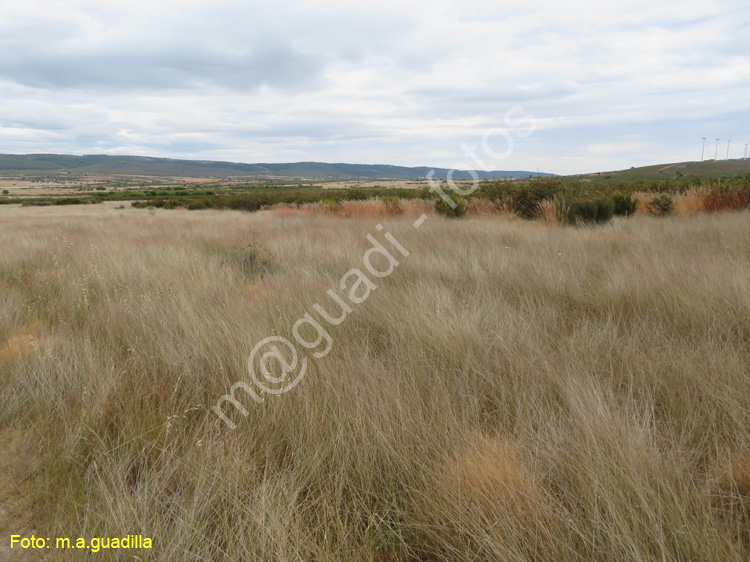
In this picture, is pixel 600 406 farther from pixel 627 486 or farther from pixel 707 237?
pixel 707 237

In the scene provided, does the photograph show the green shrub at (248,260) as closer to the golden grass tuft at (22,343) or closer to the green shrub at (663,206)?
the golden grass tuft at (22,343)

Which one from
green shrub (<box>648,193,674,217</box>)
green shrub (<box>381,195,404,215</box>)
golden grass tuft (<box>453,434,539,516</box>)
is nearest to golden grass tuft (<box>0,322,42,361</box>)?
golden grass tuft (<box>453,434,539,516</box>)

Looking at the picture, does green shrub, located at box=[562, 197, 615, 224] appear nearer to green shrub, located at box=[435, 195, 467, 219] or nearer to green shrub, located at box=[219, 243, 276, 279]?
green shrub, located at box=[435, 195, 467, 219]

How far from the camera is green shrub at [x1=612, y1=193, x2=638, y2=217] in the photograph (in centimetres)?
1038

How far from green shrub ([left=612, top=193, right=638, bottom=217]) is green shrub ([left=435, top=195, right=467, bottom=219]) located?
3.83 meters

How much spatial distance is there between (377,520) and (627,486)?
0.90 metres

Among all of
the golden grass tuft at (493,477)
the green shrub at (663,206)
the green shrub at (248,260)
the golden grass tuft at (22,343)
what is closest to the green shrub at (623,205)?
the green shrub at (663,206)

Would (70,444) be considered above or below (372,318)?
below

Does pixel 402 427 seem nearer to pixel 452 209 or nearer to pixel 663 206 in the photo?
pixel 452 209

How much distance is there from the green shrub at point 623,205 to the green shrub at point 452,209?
3.83m

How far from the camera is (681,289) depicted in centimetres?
357

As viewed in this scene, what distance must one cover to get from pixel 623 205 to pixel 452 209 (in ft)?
14.1

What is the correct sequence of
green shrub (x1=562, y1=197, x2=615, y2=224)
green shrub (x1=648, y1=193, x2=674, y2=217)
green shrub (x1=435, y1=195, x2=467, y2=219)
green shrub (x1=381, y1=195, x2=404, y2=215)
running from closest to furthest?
green shrub (x1=562, y1=197, x2=615, y2=224) → green shrub (x1=648, y1=193, x2=674, y2=217) → green shrub (x1=435, y1=195, x2=467, y2=219) → green shrub (x1=381, y1=195, x2=404, y2=215)

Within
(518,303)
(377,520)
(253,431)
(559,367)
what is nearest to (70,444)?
(253,431)
